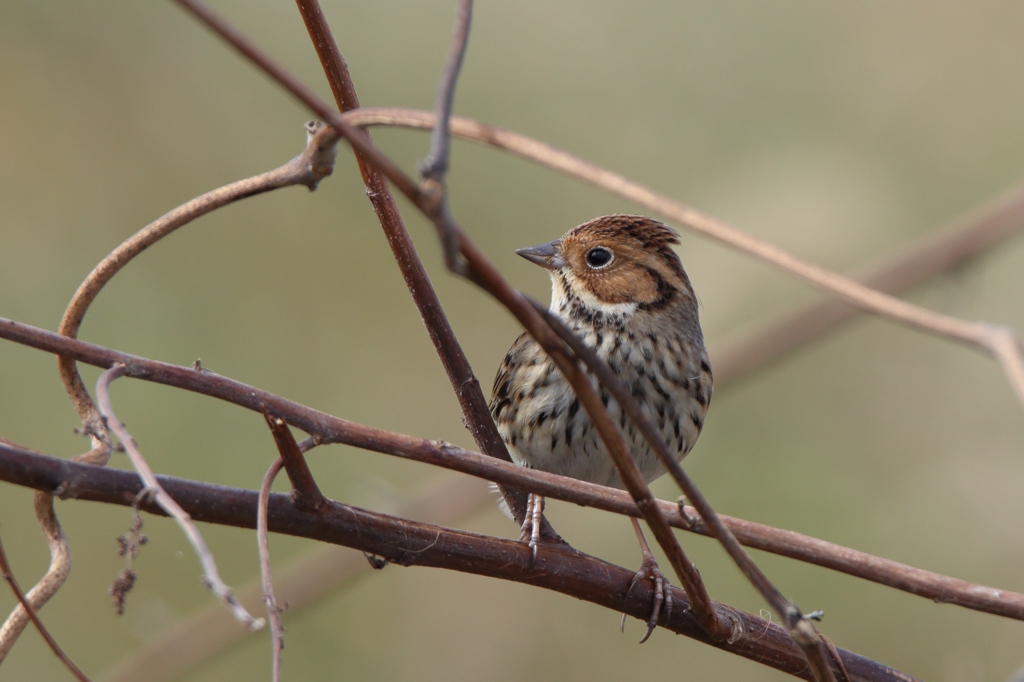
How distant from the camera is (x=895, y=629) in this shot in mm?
4141

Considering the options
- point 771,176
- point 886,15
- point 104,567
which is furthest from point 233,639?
point 886,15

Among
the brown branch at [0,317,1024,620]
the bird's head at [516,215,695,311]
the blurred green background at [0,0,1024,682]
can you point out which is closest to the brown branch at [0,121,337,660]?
the brown branch at [0,317,1024,620]

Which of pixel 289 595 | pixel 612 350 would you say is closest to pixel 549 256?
pixel 612 350

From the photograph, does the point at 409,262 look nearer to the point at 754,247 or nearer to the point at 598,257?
the point at 754,247

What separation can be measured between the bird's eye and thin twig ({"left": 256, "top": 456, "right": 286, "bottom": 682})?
1788 millimetres

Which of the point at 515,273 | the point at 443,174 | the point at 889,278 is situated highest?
the point at 515,273

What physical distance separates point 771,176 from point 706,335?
0.78 m

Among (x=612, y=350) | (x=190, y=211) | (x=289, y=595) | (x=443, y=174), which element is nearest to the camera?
(x=443, y=174)

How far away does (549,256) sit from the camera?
2936 mm

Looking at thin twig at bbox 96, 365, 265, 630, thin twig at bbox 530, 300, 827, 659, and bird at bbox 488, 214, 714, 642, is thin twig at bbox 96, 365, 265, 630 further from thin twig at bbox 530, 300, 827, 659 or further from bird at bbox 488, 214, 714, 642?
bird at bbox 488, 214, 714, 642

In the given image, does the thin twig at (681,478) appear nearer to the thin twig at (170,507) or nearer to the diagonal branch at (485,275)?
the diagonal branch at (485,275)

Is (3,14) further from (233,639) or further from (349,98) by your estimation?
(349,98)

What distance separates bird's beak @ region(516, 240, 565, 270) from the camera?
9.57 ft

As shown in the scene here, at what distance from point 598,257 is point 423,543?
5.43 feet
